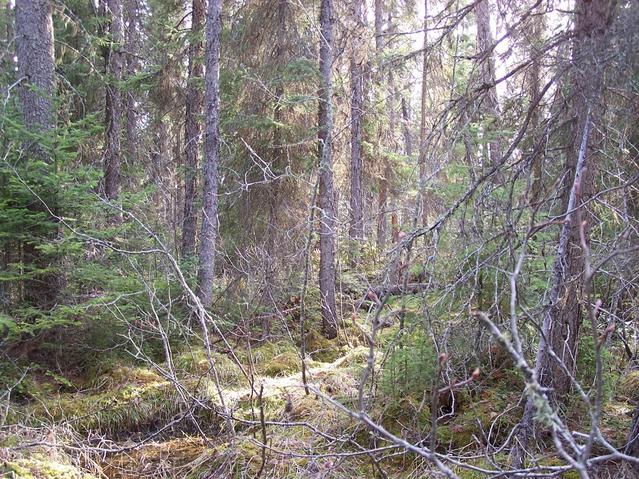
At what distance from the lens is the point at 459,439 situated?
4.20 metres

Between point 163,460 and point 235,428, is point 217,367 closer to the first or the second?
point 235,428

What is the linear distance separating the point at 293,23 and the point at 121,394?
21.5ft

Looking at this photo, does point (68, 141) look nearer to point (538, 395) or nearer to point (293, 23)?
point (293, 23)

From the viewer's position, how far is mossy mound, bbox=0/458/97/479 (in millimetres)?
3400

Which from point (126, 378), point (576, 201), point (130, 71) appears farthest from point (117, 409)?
point (130, 71)

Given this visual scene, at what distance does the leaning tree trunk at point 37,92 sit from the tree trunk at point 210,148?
2.37 meters

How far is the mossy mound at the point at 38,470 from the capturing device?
3400mm

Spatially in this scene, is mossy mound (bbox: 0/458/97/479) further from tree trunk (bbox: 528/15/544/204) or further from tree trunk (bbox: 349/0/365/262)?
tree trunk (bbox: 349/0/365/262)

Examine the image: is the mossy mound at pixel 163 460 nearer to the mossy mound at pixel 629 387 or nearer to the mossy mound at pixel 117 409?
the mossy mound at pixel 117 409

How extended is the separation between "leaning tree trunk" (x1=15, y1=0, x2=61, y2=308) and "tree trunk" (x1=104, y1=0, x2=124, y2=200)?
278cm

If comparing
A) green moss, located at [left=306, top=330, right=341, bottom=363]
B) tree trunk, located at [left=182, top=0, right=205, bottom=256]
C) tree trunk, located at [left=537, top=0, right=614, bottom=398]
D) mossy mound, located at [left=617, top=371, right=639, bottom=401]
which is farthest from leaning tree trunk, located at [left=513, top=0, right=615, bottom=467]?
tree trunk, located at [left=182, top=0, right=205, bottom=256]

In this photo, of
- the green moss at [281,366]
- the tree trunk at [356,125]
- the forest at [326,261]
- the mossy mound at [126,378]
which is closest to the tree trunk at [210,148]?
the forest at [326,261]

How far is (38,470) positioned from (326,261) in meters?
5.82

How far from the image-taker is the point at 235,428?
5535 mm
